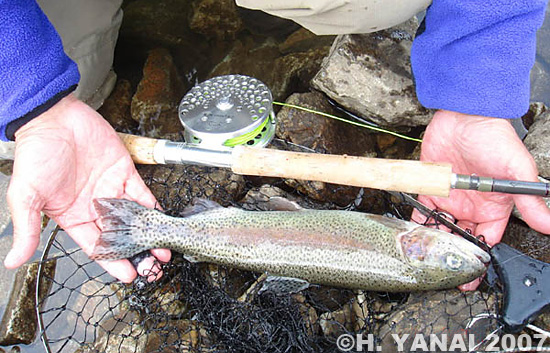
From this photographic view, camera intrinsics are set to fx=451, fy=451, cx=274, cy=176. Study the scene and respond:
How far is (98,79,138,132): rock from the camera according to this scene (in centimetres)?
477

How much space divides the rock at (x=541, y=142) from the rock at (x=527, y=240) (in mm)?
585

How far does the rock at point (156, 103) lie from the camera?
15.7ft

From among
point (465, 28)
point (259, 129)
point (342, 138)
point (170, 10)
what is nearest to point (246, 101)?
point (259, 129)

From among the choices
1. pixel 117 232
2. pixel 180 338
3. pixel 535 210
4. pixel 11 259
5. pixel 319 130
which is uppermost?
pixel 535 210

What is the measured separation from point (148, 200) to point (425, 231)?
1985mm

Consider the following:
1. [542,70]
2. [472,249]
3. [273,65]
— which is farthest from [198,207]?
[542,70]

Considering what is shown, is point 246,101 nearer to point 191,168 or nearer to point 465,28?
point 191,168

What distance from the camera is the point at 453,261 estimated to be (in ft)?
9.62

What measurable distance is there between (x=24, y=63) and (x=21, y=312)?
1.97 metres

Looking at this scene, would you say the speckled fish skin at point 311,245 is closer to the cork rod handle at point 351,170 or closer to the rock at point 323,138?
the cork rod handle at point 351,170

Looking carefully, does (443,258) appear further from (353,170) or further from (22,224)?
(22,224)

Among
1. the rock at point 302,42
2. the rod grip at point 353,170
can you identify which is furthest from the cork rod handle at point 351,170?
the rock at point 302,42

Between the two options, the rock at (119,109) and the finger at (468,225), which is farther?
the rock at (119,109)

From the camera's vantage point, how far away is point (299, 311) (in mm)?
3203
